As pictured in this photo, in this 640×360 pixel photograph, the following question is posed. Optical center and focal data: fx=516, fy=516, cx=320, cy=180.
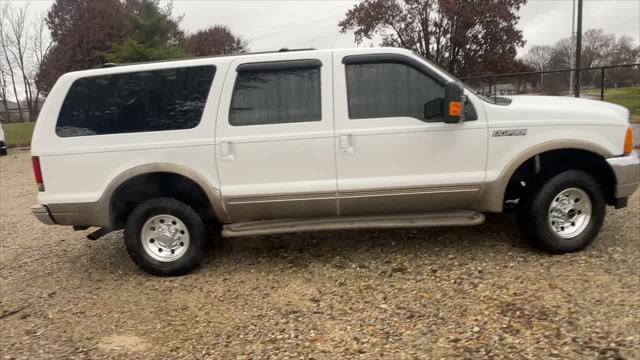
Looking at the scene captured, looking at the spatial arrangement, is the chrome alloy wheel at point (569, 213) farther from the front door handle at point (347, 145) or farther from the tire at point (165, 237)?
the tire at point (165, 237)

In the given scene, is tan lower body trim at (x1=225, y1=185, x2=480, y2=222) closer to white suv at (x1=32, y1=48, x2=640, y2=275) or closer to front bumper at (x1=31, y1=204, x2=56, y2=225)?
white suv at (x1=32, y1=48, x2=640, y2=275)

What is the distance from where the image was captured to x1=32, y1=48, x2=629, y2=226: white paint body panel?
443 centimetres

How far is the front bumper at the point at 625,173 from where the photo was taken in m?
4.45

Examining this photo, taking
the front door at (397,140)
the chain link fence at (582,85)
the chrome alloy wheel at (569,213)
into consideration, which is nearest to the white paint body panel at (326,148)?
the front door at (397,140)

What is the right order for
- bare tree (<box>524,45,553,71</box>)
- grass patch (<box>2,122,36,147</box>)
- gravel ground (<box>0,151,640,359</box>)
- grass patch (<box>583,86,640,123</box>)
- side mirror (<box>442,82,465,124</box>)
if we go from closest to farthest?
gravel ground (<box>0,151,640,359</box>) → side mirror (<box>442,82,465,124</box>) → grass patch (<box>583,86,640,123</box>) → grass patch (<box>2,122,36,147</box>) → bare tree (<box>524,45,553,71</box>)

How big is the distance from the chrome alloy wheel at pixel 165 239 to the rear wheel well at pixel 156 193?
24 cm

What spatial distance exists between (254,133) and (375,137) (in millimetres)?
1045

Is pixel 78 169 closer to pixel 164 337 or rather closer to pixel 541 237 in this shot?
pixel 164 337

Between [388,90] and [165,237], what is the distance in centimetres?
242

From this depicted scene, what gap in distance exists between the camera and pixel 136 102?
15.1 feet

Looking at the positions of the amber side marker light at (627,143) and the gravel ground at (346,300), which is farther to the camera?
the amber side marker light at (627,143)

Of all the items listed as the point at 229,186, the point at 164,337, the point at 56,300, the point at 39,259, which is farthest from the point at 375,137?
the point at 39,259

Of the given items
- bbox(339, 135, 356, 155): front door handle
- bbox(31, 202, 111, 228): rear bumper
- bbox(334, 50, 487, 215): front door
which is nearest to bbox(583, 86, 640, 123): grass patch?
bbox(334, 50, 487, 215): front door

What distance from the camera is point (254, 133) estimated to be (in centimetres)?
448
